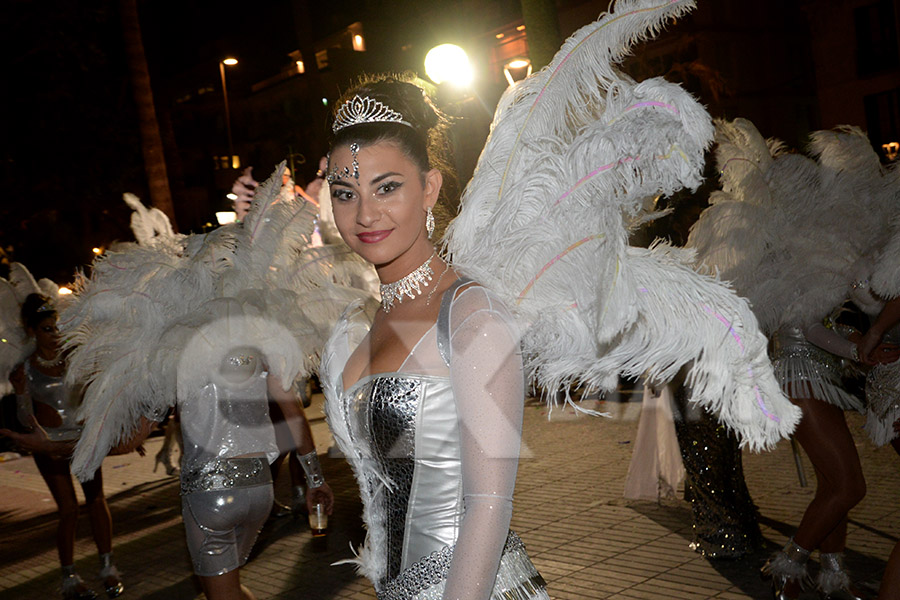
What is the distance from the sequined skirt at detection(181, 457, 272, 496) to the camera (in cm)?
389

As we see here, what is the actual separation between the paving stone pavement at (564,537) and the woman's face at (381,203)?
183 cm

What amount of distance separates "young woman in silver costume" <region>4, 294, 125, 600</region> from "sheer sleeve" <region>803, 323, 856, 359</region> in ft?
16.0

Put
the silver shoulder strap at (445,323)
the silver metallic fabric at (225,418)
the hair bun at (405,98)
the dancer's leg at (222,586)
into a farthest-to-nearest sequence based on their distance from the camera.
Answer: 1. the silver metallic fabric at (225,418)
2. the dancer's leg at (222,586)
3. the hair bun at (405,98)
4. the silver shoulder strap at (445,323)

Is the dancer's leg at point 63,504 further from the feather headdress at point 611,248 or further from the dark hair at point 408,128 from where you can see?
the feather headdress at point 611,248

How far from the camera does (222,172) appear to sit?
52.5 metres

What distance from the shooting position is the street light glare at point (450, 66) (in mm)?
8195

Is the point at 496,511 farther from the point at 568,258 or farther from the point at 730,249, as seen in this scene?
the point at 730,249

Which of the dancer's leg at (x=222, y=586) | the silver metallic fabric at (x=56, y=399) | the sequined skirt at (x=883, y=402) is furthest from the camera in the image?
the silver metallic fabric at (x=56, y=399)

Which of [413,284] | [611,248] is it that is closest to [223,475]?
[413,284]

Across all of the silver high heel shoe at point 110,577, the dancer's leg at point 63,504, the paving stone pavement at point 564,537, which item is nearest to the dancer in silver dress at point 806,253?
the paving stone pavement at point 564,537

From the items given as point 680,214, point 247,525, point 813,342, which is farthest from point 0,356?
point 813,342

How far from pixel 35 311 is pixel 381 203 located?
528 centimetres

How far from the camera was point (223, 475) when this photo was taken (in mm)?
3930

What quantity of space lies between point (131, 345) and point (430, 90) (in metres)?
2.23
